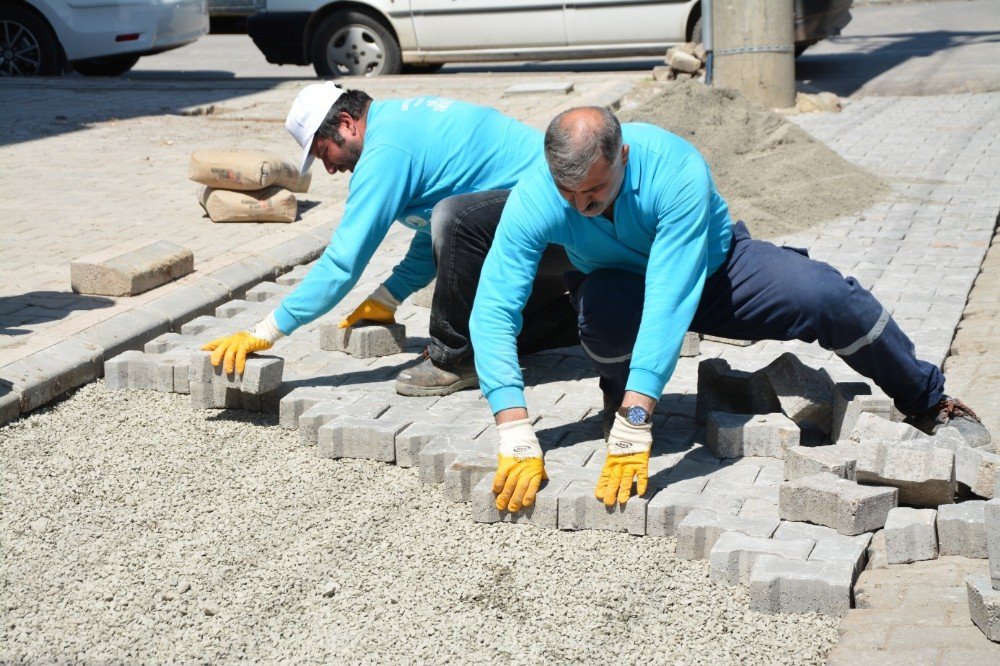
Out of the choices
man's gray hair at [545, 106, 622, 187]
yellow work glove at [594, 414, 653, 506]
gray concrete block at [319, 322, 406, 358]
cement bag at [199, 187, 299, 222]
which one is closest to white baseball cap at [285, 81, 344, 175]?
gray concrete block at [319, 322, 406, 358]

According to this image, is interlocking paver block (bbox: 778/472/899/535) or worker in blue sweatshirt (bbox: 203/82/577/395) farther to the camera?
worker in blue sweatshirt (bbox: 203/82/577/395)

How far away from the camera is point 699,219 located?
373 centimetres

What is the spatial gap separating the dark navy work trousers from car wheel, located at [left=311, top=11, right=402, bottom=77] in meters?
9.62

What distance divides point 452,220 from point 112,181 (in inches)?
195

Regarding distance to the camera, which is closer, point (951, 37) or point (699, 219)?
point (699, 219)

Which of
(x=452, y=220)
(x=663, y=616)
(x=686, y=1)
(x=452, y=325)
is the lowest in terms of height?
(x=663, y=616)

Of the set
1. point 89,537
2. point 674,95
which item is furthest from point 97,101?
point 89,537

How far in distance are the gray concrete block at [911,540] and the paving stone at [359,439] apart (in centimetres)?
176

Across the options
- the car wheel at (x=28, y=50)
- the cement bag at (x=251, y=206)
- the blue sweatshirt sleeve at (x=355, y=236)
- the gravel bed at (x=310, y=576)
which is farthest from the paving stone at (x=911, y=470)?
the car wheel at (x=28, y=50)

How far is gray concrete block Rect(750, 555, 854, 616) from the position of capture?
3.24 metres

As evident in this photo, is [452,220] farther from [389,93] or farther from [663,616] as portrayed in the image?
[389,93]

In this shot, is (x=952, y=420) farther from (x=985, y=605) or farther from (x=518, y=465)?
(x=518, y=465)

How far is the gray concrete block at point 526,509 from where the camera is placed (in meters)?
3.80

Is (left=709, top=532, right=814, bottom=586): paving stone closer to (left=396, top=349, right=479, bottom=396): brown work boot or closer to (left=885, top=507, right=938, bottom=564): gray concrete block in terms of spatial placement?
(left=885, top=507, right=938, bottom=564): gray concrete block
